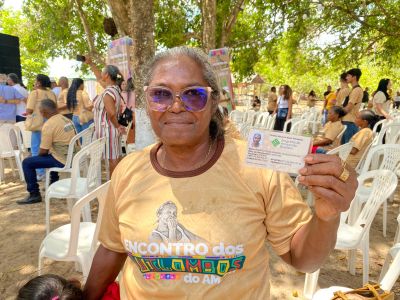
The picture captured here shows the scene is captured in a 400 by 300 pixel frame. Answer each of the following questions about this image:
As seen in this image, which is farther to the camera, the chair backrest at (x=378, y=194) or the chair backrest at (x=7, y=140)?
the chair backrest at (x=7, y=140)

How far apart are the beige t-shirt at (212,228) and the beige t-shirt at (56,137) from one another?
3.60 meters

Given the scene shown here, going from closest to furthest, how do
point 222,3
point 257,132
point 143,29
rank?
point 257,132
point 143,29
point 222,3

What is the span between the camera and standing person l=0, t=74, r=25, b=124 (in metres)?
6.66

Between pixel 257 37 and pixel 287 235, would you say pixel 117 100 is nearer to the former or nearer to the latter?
pixel 287 235

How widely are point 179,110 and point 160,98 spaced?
3.8 inches

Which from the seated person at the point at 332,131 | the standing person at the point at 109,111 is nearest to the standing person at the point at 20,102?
the standing person at the point at 109,111

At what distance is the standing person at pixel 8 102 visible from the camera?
6.66 meters

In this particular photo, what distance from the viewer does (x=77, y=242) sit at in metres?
2.29

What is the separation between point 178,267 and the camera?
3.69ft

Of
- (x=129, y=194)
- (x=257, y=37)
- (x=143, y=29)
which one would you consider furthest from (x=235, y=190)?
(x=257, y=37)

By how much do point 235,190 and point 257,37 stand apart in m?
11.4

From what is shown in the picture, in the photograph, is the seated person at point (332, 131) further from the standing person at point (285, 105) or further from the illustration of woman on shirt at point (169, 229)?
the illustration of woman on shirt at point (169, 229)

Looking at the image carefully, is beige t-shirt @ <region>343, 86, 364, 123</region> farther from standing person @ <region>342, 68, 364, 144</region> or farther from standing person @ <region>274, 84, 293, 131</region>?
standing person @ <region>274, 84, 293, 131</region>

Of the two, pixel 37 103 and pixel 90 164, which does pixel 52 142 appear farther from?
pixel 37 103
